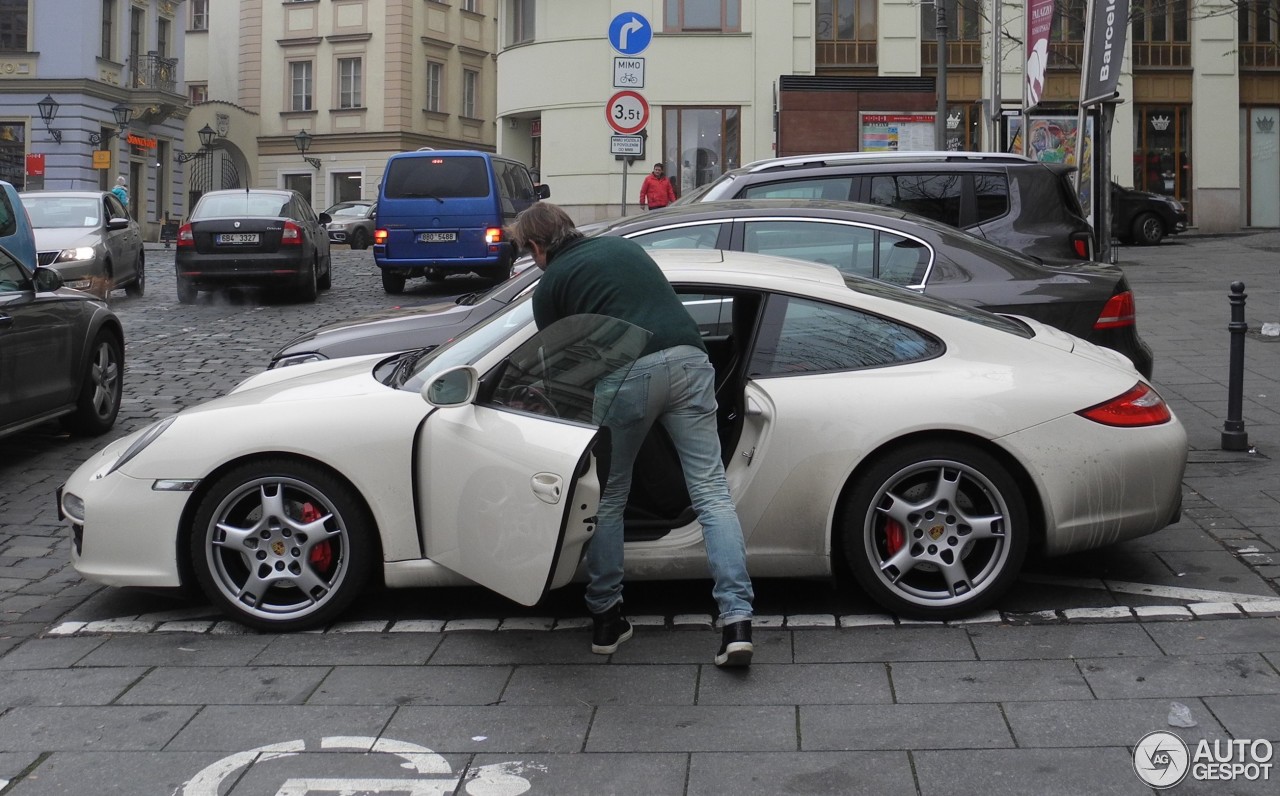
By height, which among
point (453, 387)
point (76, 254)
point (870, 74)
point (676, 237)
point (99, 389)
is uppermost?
point (870, 74)

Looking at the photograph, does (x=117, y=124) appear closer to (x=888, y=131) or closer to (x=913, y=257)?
(x=888, y=131)

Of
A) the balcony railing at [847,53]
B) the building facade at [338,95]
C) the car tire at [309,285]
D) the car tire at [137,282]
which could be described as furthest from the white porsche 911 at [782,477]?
the building facade at [338,95]

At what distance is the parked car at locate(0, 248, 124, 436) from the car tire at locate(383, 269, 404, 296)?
1032cm

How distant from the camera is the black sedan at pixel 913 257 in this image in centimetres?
741

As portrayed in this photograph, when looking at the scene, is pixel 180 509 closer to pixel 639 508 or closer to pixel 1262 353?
pixel 639 508

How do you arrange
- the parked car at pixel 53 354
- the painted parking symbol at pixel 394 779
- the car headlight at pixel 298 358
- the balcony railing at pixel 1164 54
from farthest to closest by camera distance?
the balcony railing at pixel 1164 54, the parked car at pixel 53 354, the car headlight at pixel 298 358, the painted parking symbol at pixel 394 779

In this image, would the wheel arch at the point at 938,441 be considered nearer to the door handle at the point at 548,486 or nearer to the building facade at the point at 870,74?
the door handle at the point at 548,486

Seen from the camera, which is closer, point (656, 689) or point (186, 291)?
point (656, 689)

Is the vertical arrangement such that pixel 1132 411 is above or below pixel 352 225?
below

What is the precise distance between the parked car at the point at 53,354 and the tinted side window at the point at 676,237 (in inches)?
143

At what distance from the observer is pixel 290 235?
1911 cm

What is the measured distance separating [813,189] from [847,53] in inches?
974

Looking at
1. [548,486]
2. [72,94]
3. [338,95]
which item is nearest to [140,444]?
[548,486]

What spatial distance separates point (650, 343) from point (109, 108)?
152 feet
